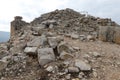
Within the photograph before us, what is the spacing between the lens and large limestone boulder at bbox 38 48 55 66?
27.1 feet

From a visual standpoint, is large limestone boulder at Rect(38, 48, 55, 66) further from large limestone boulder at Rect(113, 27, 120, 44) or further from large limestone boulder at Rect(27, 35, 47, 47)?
large limestone boulder at Rect(113, 27, 120, 44)

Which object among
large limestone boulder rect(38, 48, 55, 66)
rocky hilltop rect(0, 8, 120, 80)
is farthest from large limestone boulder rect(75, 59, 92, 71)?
large limestone boulder rect(38, 48, 55, 66)

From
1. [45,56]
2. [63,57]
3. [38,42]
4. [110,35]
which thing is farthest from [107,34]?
[45,56]

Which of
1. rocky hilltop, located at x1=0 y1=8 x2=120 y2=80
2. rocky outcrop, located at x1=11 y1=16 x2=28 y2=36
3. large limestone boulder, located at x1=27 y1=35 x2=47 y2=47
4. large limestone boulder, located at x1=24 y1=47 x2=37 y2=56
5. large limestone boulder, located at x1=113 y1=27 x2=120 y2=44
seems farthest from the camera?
rocky outcrop, located at x1=11 y1=16 x2=28 y2=36

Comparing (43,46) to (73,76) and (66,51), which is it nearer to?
(66,51)

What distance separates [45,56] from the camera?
8.38 m

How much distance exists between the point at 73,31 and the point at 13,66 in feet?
16.3

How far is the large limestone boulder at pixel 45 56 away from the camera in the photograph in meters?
8.26

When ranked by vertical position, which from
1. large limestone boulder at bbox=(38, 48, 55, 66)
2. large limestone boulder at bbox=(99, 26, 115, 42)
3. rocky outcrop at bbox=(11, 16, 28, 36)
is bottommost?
large limestone boulder at bbox=(38, 48, 55, 66)

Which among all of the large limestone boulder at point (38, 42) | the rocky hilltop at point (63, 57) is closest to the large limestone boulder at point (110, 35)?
the rocky hilltop at point (63, 57)

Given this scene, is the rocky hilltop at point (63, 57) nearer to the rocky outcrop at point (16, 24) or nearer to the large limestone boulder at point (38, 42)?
the large limestone boulder at point (38, 42)

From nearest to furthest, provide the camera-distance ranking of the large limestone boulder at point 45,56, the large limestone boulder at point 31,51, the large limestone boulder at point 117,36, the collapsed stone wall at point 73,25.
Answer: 1. the large limestone boulder at point 45,56
2. the large limestone boulder at point 31,51
3. the large limestone boulder at point 117,36
4. the collapsed stone wall at point 73,25

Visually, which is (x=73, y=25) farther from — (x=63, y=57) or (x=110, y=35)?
(x=63, y=57)

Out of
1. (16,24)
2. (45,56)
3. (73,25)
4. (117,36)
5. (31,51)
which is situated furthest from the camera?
(16,24)
